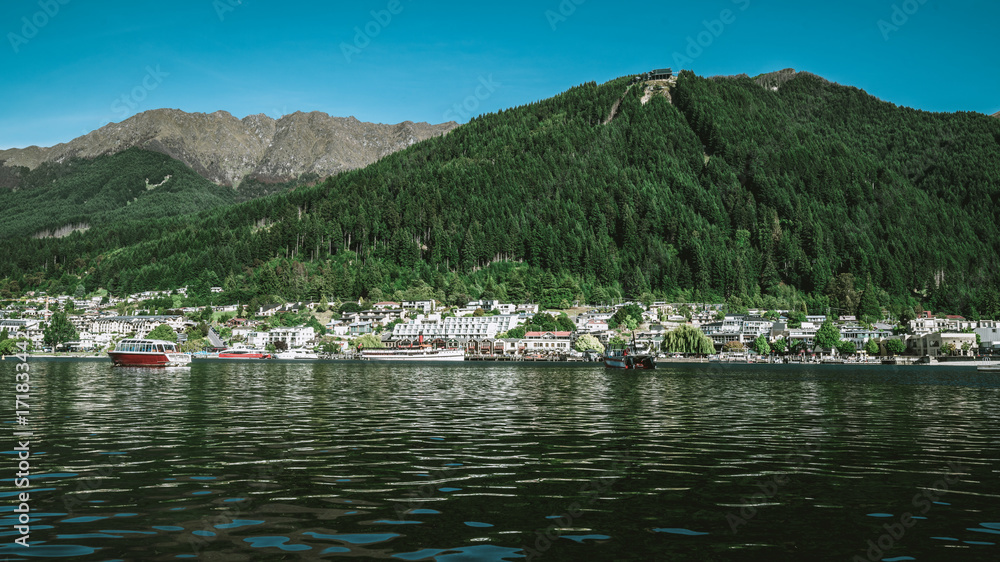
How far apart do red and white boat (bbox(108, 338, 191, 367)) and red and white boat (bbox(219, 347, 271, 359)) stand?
83863 mm

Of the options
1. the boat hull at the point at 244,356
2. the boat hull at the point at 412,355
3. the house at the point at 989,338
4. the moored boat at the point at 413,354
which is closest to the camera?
the boat hull at the point at 412,355

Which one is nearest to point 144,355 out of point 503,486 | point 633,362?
point 633,362

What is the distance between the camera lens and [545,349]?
194750 mm

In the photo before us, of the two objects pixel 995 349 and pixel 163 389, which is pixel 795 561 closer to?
pixel 163 389

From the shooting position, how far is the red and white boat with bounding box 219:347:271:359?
18588cm

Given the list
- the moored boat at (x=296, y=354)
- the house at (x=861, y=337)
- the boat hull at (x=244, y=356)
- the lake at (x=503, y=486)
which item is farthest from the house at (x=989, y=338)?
the boat hull at (x=244, y=356)

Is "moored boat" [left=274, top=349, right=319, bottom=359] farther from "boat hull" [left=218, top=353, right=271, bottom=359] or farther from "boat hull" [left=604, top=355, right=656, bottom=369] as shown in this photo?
Answer: "boat hull" [left=604, top=355, right=656, bottom=369]

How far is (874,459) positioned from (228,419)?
26.7m

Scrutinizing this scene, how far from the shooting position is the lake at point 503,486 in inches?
506

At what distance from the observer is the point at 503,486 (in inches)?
711

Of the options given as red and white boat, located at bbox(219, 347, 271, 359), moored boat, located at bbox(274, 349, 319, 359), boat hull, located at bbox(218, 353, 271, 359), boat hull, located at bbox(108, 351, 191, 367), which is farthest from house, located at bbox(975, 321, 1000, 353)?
boat hull, located at bbox(108, 351, 191, 367)

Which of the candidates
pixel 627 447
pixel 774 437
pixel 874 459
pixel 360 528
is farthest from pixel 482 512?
pixel 774 437

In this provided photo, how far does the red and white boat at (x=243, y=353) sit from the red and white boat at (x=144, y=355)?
8386 centimetres

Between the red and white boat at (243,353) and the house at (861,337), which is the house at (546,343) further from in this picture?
the house at (861,337)
